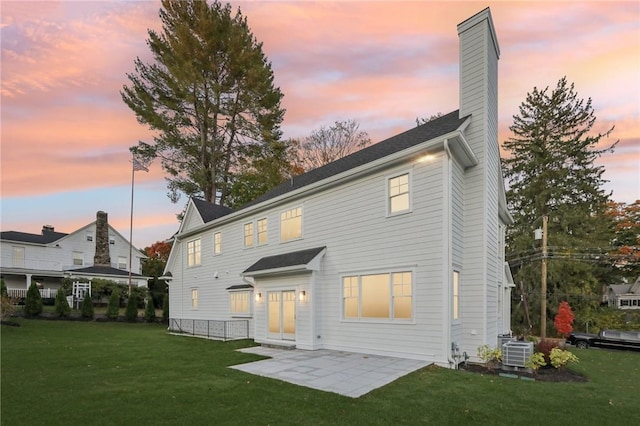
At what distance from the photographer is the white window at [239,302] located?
53.9ft

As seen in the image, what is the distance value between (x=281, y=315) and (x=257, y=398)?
6.94 meters

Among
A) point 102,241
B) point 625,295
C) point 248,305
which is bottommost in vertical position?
point 625,295

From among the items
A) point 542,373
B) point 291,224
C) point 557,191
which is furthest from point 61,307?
point 557,191

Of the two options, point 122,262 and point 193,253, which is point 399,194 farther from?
point 122,262

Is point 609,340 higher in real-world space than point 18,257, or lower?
lower

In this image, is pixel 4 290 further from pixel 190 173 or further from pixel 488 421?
pixel 488 421

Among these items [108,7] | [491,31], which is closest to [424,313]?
[491,31]

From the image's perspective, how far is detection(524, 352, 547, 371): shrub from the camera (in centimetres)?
902

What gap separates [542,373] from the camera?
360 inches

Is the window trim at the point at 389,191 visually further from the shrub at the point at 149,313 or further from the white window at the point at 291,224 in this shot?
the shrub at the point at 149,313

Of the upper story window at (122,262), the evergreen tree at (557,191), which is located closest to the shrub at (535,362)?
the evergreen tree at (557,191)

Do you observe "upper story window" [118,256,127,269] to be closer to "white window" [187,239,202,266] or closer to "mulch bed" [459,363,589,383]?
"white window" [187,239,202,266]

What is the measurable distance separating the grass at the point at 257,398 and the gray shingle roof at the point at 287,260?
3963mm

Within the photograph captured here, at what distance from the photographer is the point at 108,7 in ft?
37.0
